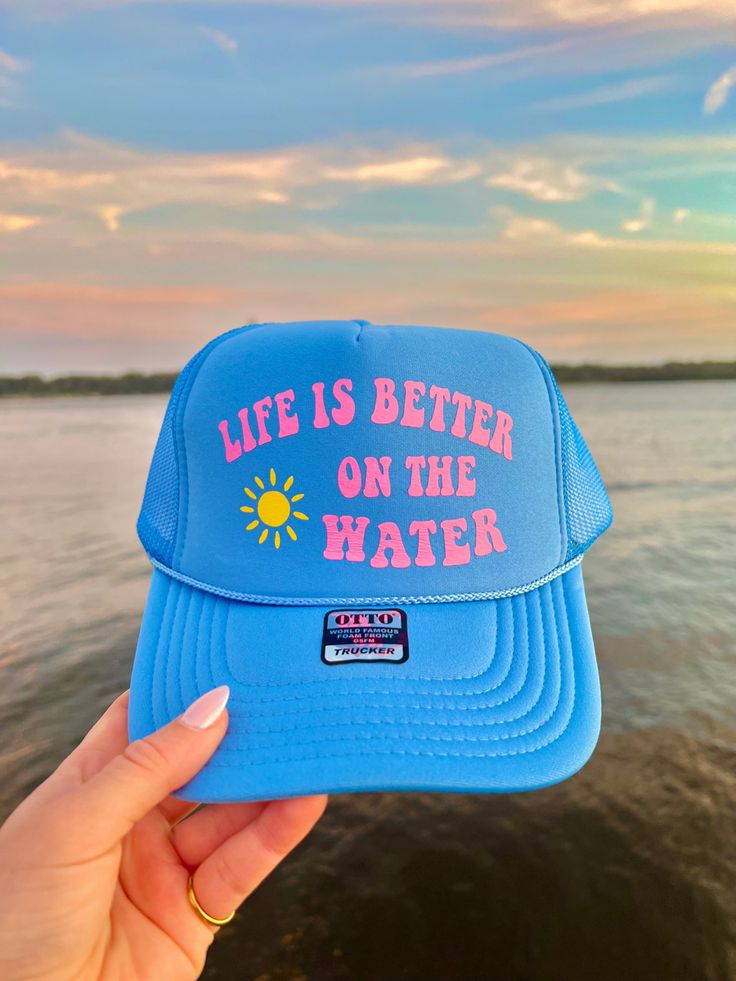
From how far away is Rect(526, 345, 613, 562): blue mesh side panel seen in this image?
5.61ft

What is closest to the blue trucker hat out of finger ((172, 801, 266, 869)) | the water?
finger ((172, 801, 266, 869))

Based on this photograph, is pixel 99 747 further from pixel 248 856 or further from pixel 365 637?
pixel 365 637

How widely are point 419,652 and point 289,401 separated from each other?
0.63m

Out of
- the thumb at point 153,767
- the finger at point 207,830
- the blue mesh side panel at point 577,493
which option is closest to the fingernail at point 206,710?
the thumb at point 153,767

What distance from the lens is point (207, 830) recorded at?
1.90 m

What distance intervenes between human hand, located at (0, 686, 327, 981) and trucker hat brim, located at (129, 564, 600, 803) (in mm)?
92

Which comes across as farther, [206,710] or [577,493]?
[577,493]

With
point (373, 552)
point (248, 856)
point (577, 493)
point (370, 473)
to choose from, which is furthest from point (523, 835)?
point (370, 473)

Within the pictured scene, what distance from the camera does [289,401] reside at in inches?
63.9

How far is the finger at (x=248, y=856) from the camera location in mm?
1757

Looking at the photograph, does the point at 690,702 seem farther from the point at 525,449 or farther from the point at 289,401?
the point at 289,401

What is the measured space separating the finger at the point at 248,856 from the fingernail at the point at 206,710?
1.63 ft

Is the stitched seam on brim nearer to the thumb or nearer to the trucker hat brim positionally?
the trucker hat brim

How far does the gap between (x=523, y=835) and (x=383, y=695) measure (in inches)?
73.9
